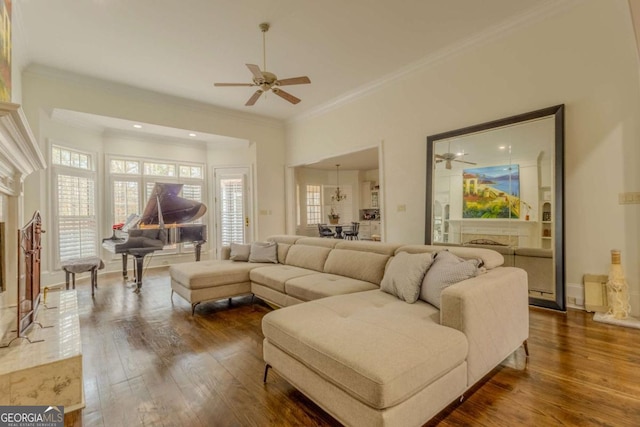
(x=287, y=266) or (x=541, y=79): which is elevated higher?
(x=541, y=79)

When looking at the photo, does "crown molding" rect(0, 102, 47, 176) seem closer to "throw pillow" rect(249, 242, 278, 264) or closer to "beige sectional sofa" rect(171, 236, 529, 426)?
"beige sectional sofa" rect(171, 236, 529, 426)

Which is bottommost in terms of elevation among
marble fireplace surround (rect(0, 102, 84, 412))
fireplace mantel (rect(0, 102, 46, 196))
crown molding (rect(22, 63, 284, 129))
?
marble fireplace surround (rect(0, 102, 84, 412))

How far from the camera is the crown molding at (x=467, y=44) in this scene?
10.9 feet

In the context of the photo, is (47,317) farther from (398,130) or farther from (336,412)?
(398,130)

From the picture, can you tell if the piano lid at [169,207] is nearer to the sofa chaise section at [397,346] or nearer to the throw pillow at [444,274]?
the sofa chaise section at [397,346]

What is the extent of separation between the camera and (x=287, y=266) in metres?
3.98

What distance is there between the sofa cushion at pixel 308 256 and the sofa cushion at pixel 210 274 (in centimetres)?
→ 44

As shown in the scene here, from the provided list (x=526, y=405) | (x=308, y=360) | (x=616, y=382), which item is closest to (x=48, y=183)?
(x=308, y=360)

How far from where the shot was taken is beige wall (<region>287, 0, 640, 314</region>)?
296cm

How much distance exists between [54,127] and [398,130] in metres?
5.74

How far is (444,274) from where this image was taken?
219cm

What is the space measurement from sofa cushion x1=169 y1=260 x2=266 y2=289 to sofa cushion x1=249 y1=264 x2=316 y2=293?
0.51ft

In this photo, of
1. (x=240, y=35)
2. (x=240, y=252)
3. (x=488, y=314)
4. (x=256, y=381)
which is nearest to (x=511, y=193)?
(x=488, y=314)

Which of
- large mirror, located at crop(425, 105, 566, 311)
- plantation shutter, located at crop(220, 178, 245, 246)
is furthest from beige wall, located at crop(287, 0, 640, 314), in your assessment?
plantation shutter, located at crop(220, 178, 245, 246)
